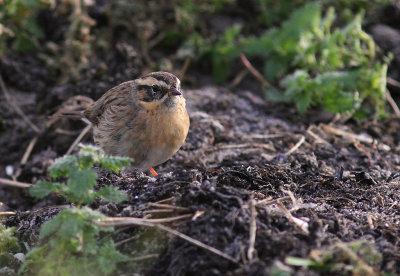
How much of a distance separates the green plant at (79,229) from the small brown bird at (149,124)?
1833 millimetres

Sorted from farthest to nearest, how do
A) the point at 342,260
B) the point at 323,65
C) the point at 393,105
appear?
the point at 393,105 → the point at 323,65 → the point at 342,260

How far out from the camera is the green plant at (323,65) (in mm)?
6766

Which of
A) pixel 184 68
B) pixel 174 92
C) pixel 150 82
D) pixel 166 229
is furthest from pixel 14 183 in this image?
pixel 184 68

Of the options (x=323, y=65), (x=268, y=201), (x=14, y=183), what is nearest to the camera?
(x=268, y=201)

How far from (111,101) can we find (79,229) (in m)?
2.88

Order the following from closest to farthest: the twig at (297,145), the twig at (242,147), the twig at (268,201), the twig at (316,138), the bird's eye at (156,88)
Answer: the twig at (268,201)
the bird's eye at (156,88)
the twig at (297,145)
the twig at (242,147)
the twig at (316,138)

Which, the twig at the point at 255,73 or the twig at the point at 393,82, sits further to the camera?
the twig at the point at 255,73

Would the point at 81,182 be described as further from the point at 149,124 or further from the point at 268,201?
the point at 149,124

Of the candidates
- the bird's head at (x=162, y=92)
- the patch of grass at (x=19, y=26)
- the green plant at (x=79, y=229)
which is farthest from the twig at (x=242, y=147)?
the patch of grass at (x=19, y=26)

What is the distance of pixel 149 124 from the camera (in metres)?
5.28

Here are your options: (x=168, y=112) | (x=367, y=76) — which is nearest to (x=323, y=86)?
(x=367, y=76)

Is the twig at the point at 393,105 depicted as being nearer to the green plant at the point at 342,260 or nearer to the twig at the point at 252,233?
the twig at the point at 252,233

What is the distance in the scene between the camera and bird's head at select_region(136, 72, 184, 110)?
5.36 meters

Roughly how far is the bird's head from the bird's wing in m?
0.27
